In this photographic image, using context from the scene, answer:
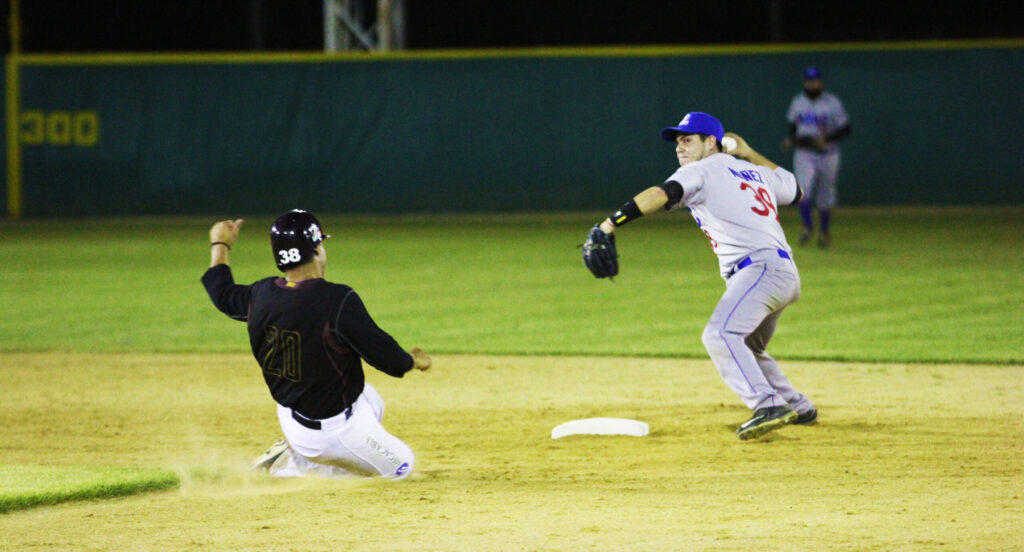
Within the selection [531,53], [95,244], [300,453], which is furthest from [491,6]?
[300,453]

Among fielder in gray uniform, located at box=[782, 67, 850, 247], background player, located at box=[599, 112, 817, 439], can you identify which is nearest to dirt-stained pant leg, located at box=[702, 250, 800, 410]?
background player, located at box=[599, 112, 817, 439]

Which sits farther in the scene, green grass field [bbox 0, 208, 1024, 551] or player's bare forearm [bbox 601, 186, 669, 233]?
player's bare forearm [bbox 601, 186, 669, 233]

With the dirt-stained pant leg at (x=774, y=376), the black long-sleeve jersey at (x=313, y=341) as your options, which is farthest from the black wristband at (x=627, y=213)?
the black long-sleeve jersey at (x=313, y=341)

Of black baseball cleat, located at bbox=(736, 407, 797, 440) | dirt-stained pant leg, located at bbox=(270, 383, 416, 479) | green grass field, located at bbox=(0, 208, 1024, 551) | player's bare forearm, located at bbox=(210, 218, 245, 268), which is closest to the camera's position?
green grass field, located at bbox=(0, 208, 1024, 551)

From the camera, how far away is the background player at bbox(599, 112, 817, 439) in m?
6.27

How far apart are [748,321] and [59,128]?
16742 millimetres

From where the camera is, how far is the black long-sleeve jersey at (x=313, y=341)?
5359 millimetres

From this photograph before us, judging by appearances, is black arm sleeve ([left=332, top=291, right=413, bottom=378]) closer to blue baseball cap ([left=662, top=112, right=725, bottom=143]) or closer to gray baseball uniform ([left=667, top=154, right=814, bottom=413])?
gray baseball uniform ([left=667, top=154, right=814, bottom=413])

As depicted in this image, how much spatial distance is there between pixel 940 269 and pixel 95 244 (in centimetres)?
1108

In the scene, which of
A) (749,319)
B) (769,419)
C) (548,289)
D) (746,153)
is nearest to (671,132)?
(746,153)

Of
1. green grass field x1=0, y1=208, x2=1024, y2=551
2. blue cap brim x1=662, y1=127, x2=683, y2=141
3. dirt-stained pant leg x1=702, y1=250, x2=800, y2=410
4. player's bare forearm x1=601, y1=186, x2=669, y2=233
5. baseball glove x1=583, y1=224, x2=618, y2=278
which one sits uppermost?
blue cap brim x1=662, y1=127, x2=683, y2=141

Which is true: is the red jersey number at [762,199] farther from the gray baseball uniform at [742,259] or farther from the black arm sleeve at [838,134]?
the black arm sleeve at [838,134]

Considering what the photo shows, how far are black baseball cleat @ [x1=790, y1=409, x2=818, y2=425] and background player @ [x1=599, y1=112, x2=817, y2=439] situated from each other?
298 millimetres

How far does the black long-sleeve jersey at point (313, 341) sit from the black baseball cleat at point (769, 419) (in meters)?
1.95
